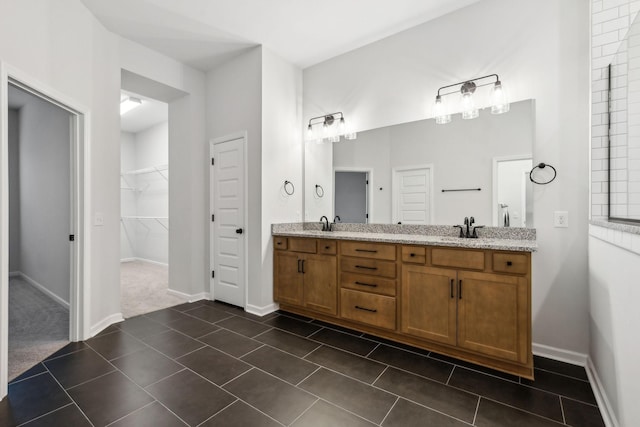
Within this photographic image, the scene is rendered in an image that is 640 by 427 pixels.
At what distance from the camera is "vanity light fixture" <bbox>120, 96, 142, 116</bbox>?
4.81 m

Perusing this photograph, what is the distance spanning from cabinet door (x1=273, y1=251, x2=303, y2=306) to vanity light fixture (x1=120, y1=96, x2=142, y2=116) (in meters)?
3.67

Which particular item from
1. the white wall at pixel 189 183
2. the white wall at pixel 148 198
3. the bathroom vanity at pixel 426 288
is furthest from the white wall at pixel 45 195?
the bathroom vanity at pixel 426 288

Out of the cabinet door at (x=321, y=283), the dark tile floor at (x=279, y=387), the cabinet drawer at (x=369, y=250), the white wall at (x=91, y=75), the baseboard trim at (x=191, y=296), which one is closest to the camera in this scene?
the dark tile floor at (x=279, y=387)

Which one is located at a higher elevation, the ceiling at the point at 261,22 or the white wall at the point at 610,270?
the ceiling at the point at 261,22

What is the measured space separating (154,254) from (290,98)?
4.88 meters

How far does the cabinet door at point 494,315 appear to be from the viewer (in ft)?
6.53

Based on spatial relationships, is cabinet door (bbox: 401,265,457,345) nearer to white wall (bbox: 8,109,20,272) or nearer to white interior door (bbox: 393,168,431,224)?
white interior door (bbox: 393,168,431,224)

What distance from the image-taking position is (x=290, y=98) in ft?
12.0

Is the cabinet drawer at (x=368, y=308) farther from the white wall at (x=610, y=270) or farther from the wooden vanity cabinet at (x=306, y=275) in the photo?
the white wall at (x=610, y=270)

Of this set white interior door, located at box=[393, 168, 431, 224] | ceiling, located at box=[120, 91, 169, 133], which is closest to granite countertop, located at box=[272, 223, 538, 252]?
white interior door, located at box=[393, 168, 431, 224]

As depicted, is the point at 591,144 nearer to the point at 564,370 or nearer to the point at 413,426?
the point at 564,370

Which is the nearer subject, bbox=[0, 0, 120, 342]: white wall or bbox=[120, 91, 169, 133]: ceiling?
bbox=[0, 0, 120, 342]: white wall

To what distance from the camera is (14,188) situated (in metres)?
4.95

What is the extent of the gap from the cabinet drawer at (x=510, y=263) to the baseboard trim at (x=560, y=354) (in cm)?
80
